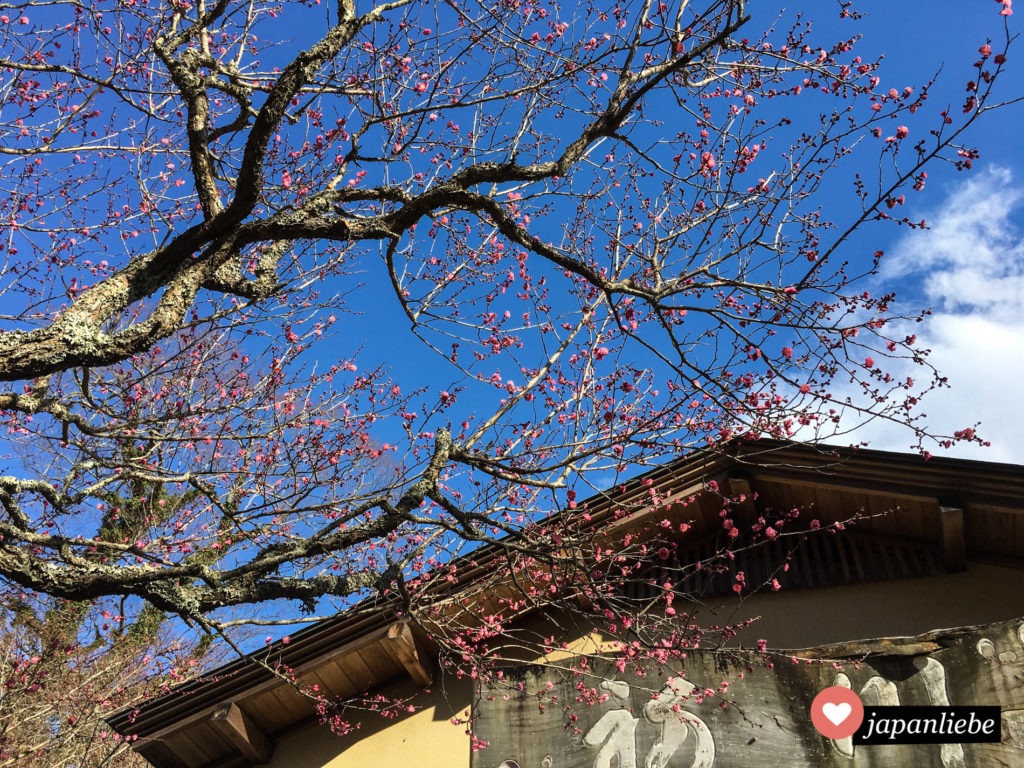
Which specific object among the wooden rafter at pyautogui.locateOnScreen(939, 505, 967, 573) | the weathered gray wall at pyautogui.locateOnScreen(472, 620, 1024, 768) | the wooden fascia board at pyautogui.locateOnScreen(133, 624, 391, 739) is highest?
the wooden rafter at pyautogui.locateOnScreen(939, 505, 967, 573)

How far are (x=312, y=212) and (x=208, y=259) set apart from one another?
0.79 meters

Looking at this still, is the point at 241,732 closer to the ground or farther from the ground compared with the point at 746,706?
farther from the ground

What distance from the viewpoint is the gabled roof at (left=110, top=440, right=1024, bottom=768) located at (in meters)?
6.90

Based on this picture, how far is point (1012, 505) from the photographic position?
661cm

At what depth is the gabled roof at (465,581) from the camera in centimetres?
690

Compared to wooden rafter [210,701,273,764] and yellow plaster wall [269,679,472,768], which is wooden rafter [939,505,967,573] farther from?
wooden rafter [210,701,273,764]

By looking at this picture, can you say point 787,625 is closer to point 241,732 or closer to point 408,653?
point 408,653

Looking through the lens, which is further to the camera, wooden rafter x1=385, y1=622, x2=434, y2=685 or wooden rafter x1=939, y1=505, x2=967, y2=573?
wooden rafter x1=385, y1=622, x2=434, y2=685

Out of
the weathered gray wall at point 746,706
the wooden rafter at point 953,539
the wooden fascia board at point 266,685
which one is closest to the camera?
the weathered gray wall at point 746,706

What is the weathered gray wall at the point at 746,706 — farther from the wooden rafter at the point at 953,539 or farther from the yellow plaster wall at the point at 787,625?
the wooden rafter at the point at 953,539

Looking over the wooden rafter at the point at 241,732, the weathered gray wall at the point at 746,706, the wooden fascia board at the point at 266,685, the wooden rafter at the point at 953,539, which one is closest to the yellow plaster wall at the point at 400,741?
the wooden rafter at the point at 241,732

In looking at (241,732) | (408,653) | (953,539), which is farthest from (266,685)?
(953,539)

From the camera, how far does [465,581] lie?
779 cm

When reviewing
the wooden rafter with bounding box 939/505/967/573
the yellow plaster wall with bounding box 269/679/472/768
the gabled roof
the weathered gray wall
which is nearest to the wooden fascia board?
the gabled roof
